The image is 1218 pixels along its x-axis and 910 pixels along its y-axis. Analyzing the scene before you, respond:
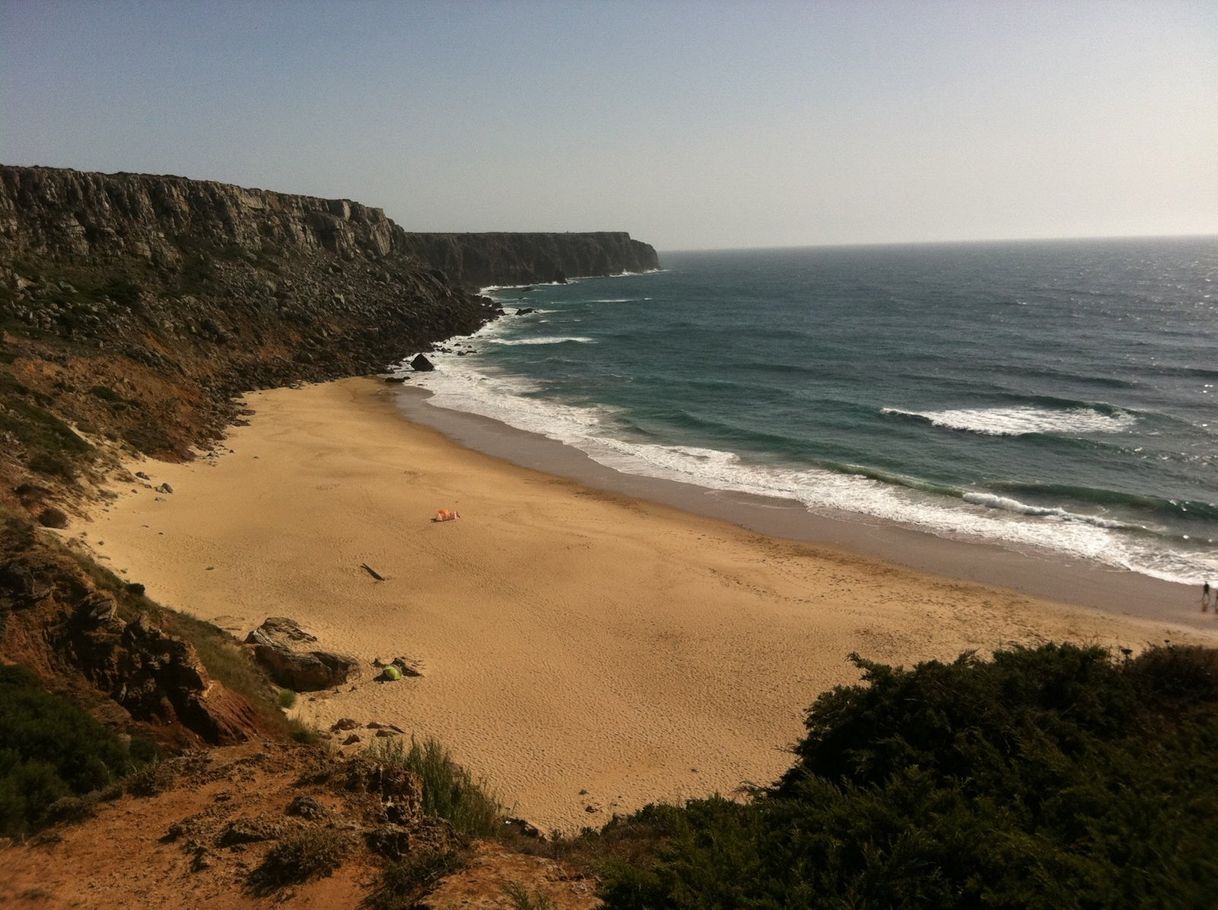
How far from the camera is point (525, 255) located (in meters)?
136

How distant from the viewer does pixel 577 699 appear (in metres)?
Result: 15.1

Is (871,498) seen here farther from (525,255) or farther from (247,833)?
(525,255)

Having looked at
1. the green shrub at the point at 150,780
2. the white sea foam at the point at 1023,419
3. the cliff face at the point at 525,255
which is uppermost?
the cliff face at the point at 525,255

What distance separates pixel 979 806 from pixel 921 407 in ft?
119

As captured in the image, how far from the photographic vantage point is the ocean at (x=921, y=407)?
87.5ft

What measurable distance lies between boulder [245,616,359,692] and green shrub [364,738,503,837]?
3.29 meters

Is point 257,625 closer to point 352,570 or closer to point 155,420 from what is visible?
point 352,570

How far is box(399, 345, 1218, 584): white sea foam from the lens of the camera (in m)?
23.0

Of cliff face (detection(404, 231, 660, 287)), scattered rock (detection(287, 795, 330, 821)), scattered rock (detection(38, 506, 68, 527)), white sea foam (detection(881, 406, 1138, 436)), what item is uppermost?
cliff face (detection(404, 231, 660, 287))

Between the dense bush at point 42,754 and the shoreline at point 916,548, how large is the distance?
19.8 metres

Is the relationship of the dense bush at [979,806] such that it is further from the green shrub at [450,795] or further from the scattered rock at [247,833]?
the scattered rock at [247,833]

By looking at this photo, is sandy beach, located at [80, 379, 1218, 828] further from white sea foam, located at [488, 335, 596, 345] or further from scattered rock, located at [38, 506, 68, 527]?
white sea foam, located at [488, 335, 596, 345]

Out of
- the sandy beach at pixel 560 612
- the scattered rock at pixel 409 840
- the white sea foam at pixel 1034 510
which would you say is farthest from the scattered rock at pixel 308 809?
the white sea foam at pixel 1034 510

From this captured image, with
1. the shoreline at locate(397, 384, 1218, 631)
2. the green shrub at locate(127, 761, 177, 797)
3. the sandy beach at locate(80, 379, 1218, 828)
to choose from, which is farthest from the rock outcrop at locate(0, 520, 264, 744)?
the shoreline at locate(397, 384, 1218, 631)
